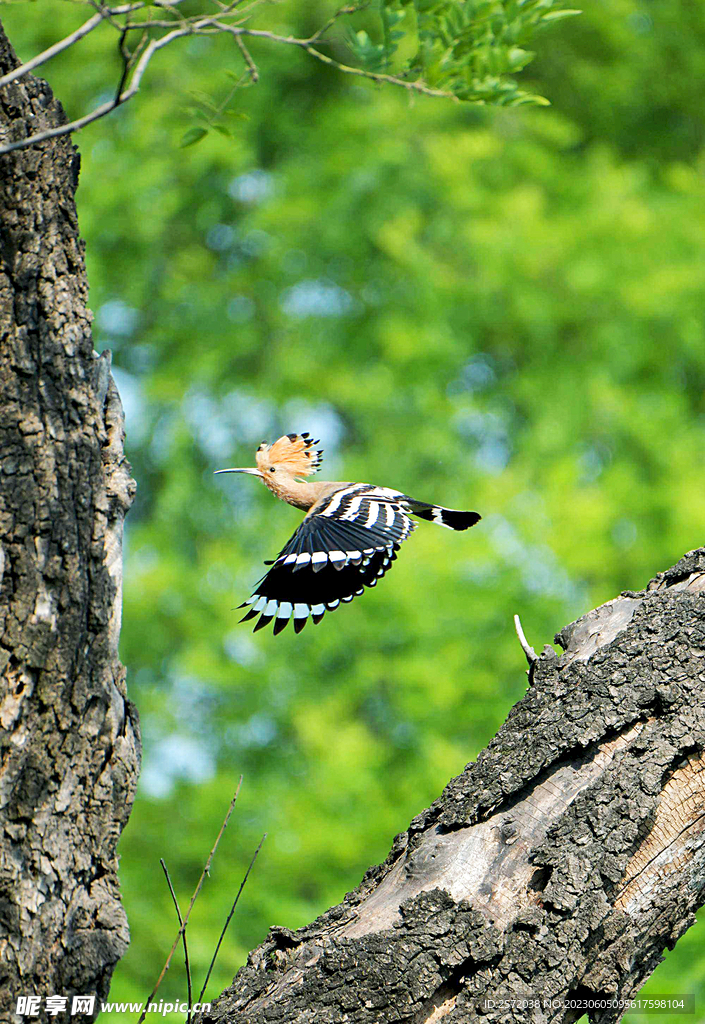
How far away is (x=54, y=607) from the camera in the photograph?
1895 millimetres

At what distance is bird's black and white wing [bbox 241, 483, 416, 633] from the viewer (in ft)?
7.88

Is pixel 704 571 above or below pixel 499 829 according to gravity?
above

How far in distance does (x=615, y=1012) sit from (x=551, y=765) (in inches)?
22.8

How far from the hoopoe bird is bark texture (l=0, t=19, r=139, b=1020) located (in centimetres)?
47

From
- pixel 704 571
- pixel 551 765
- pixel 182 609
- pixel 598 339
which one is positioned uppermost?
pixel 598 339

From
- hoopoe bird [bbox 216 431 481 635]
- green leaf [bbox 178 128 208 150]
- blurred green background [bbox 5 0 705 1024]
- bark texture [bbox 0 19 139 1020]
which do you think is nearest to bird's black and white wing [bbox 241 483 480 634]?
hoopoe bird [bbox 216 431 481 635]

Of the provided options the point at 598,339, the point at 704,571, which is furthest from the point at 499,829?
the point at 598,339

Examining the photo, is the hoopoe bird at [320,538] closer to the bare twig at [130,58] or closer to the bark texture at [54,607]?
the bark texture at [54,607]

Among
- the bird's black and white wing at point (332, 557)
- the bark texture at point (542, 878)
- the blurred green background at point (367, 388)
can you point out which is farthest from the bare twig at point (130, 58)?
the blurred green background at point (367, 388)

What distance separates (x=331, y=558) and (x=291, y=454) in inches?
20.8

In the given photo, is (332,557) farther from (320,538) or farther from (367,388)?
(367,388)

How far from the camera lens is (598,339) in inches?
382

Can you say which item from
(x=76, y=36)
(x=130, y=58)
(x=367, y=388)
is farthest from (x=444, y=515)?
(x=367, y=388)

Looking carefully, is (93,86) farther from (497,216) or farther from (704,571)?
(704,571)
